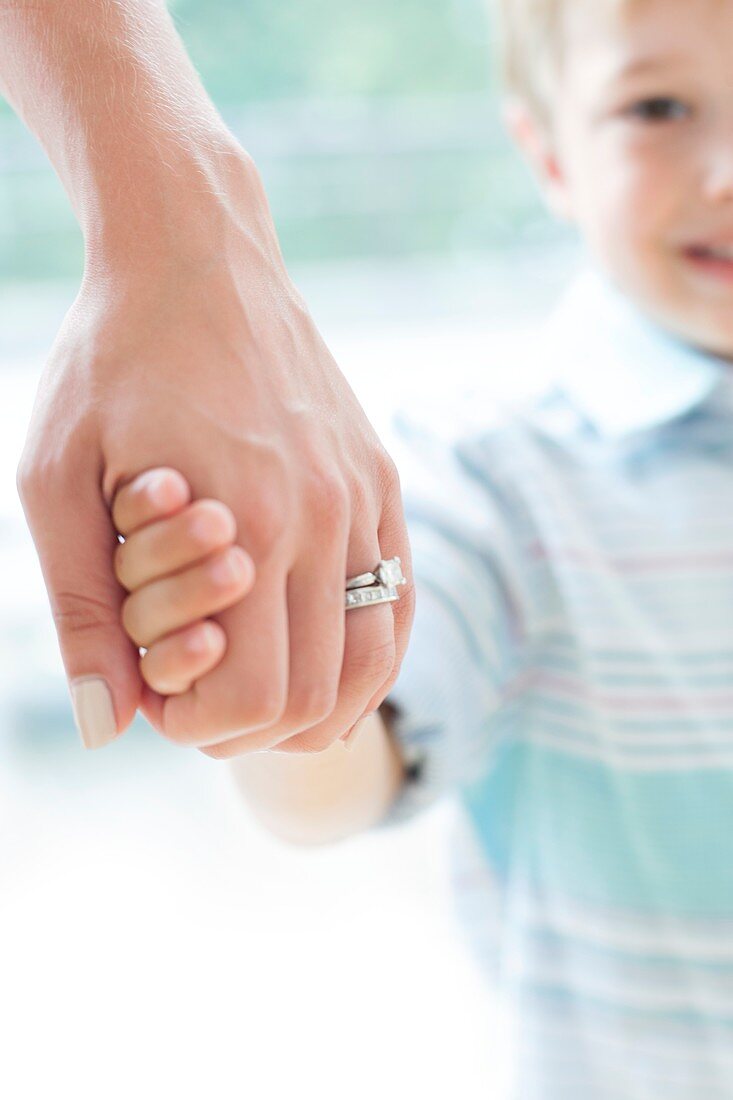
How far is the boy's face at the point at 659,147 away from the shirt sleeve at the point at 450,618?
0.16 m

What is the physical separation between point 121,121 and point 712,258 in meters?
0.49

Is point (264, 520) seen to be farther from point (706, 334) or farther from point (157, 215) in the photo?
point (706, 334)

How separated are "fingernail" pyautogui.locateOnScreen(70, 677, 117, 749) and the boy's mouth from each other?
0.53 metres

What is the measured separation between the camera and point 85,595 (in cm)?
33

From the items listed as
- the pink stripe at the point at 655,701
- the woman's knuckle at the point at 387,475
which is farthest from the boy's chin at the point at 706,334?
the woman's knuckle at the point at 387,475

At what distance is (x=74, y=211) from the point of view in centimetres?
36

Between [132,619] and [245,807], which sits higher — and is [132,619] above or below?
above

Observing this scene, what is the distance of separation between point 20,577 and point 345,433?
146cm

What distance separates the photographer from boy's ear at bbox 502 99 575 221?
2.72 ft

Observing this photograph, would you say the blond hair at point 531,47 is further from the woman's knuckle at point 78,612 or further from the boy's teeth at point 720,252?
the woman's knuckle at point 78,612

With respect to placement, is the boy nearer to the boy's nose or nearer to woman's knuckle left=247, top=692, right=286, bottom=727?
the boy's nose

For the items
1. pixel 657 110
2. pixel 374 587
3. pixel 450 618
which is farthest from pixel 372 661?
pixel 657 110

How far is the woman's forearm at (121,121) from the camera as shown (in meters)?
0.33

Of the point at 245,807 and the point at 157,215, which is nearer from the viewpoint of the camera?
the point at 157,215
